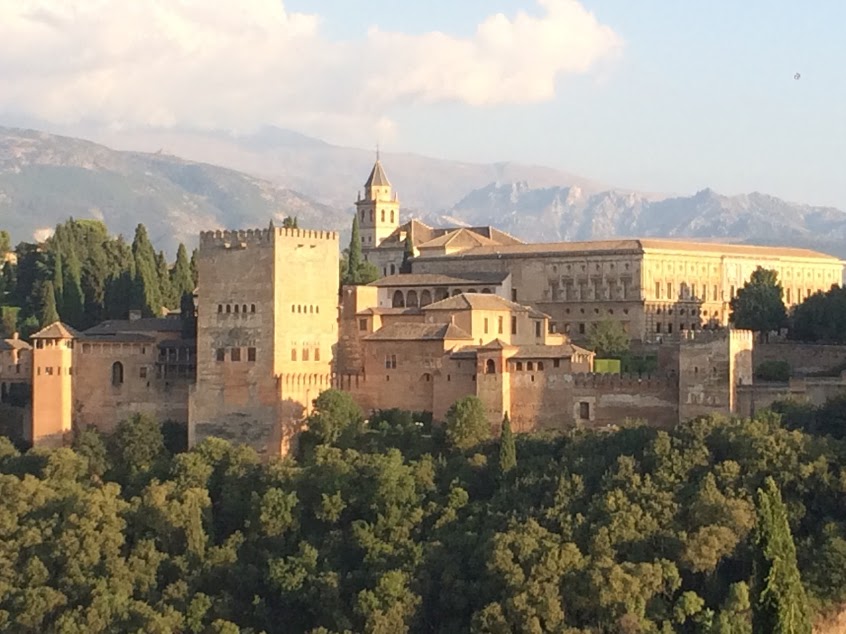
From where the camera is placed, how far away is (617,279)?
61250 mm

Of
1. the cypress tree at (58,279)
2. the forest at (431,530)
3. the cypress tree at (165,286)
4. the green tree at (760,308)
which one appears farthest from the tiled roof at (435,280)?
the forest at (431,530)

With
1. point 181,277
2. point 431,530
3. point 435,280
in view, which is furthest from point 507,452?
point 181,277

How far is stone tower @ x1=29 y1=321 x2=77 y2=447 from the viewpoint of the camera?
4875 centimetres

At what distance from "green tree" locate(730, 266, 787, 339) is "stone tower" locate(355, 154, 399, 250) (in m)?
30.4

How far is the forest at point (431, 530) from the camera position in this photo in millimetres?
39469

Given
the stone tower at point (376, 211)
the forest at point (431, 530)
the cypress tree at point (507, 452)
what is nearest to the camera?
the forest at point (431, 530)

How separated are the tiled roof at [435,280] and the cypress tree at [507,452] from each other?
43.1 ft

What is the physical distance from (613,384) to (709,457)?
4.75 m

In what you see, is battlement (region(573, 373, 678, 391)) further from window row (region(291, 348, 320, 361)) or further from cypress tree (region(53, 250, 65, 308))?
cypress tree (region(53, 250, 65, 308))

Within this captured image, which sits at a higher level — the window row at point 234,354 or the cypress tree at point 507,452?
the window row at point 234,354

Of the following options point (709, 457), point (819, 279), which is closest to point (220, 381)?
point (709, 457)

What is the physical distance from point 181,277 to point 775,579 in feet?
110

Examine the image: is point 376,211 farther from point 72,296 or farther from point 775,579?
point 775,579

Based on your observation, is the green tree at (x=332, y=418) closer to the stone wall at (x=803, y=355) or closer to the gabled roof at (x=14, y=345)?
the gabled roof at (x=14, y=345)
